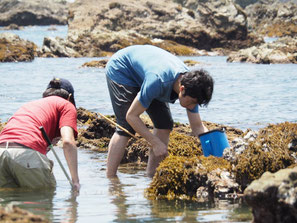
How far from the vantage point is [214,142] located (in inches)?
263

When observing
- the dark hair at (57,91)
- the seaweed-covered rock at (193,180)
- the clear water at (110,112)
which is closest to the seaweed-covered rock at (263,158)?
the seaweed-covered rock at (193,180)

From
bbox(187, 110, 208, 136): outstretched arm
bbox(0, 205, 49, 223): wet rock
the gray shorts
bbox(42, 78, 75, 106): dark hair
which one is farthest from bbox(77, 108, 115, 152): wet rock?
bbox(0, 205, 49, 223): wet rock

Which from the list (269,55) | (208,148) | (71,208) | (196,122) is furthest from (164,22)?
(71,208)

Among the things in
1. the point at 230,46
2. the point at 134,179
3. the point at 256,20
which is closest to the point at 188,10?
the point at 230,46

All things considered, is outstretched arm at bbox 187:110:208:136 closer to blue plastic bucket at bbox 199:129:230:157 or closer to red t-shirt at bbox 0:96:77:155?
blue plastic bucket at bbox 199:129:230:157

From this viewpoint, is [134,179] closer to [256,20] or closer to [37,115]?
[37,115]

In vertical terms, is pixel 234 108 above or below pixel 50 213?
above

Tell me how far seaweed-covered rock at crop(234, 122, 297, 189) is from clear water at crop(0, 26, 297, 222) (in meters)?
0.37

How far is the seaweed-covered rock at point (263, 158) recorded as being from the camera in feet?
19.7

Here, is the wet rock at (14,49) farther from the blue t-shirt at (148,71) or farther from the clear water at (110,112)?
the blue t-shirt at (148,71)

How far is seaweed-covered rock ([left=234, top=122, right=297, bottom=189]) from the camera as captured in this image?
6.01 metres

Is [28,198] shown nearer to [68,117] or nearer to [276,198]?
[68,117]

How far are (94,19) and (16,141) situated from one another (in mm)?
46828

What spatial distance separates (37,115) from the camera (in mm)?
5910
